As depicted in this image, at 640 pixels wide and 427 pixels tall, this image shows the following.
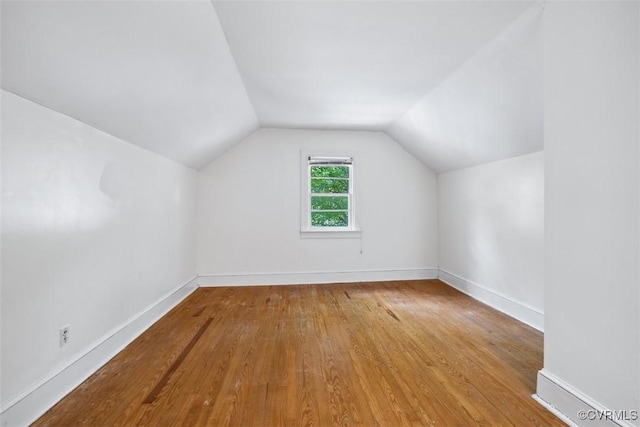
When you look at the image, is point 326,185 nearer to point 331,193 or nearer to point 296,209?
point 331,193

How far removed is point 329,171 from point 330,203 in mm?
505

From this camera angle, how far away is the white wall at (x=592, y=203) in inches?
50.5

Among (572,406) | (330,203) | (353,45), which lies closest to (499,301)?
(572,406)

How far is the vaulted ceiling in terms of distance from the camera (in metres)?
1.46

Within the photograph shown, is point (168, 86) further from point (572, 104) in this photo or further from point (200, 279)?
point (200, 279)

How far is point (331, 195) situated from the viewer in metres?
4.66

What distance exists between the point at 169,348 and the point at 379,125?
Result: 365cm

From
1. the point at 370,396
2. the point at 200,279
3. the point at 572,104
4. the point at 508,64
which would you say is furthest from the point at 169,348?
the point at 508,64

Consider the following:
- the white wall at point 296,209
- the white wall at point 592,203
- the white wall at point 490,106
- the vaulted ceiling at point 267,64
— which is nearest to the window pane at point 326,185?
the white wall at point 296,209

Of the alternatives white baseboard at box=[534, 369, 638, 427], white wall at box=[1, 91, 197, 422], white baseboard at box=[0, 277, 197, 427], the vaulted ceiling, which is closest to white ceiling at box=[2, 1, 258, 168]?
the vaulted ceiling

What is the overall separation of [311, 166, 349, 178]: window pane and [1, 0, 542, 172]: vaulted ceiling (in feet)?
4.27

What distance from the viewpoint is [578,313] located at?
60.0 inches

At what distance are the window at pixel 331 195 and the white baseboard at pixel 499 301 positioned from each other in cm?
158

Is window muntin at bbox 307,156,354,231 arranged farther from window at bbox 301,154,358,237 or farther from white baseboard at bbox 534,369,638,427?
white baseboard at bbox 534,369,638,427
